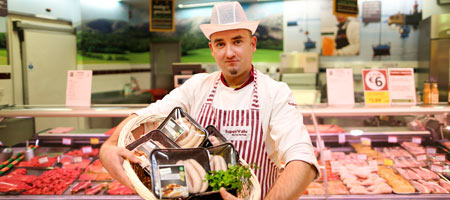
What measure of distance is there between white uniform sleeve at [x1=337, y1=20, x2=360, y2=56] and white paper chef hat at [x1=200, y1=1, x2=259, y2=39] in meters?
7.28

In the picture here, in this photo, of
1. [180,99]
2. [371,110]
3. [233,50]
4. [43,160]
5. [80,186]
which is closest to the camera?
[233,50]

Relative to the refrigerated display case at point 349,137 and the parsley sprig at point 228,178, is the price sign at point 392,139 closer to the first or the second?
the refrigerated display case at point 349,137

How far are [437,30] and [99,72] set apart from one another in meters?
7.23

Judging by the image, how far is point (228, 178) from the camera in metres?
1.39

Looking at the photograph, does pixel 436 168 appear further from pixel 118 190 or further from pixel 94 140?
pixel 94 140

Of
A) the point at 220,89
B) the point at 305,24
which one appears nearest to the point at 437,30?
the point at 305,24

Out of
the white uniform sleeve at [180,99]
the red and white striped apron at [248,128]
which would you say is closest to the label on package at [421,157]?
the red and white striped apron at [248,128]

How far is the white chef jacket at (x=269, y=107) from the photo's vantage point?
160 cm

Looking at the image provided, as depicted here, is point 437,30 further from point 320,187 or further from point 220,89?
point 220,89

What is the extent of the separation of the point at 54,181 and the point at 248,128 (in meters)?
2.27

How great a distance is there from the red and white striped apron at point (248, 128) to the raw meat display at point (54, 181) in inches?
75.7

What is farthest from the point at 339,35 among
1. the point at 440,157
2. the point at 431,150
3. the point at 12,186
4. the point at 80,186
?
the point at 12,186

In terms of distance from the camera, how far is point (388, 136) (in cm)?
373

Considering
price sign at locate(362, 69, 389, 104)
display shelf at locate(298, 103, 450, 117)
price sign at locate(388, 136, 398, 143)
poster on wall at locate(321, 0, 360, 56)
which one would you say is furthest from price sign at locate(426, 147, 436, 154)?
poster on wall at locate(321, 0, 360, 56)
